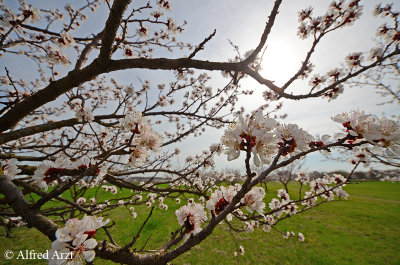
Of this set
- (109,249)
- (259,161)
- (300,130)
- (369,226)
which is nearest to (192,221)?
(109,249)

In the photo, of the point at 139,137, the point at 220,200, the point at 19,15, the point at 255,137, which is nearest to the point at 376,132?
the point at 255,137

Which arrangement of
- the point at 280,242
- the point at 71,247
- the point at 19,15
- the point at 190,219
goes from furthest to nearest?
the point at 280,242
the point at 19,15
the point at 190,219
the point at 71,247

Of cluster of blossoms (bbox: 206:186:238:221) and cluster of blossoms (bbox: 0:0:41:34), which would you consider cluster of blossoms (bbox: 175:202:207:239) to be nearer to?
cluster of blossoms (bbox: 206:186:238:221)

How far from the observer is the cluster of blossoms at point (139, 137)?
4.35ft

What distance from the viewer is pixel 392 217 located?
13250 millimetres

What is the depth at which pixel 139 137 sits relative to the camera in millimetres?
1420

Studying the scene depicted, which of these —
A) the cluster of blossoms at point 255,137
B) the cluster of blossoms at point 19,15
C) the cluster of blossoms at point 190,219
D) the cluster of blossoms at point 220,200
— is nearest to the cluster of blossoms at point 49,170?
the cluster of blossoms at point 190,219

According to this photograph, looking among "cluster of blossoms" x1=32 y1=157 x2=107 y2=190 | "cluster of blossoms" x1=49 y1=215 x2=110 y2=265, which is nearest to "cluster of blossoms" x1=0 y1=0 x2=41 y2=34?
"cluster of blossoms" x1=32 y1=157 x2=107 y2=190

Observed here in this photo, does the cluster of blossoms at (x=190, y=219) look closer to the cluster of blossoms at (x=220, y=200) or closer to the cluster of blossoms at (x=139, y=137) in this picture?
the cluster of blossoms at (x=220, y=200)

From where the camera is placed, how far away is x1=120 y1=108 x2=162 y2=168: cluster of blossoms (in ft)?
4.35

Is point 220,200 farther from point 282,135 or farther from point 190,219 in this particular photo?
point 282,135

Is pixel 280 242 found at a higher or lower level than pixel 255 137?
lower

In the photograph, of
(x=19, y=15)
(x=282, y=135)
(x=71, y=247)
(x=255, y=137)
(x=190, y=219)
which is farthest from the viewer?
(x=19, y=15)

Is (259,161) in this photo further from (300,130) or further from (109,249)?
(109,249)
